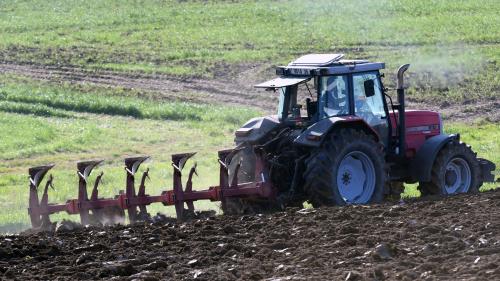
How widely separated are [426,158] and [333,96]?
5.76 feet

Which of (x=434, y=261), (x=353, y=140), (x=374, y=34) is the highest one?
(x=374, y=34)

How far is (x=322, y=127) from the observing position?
14562 mm

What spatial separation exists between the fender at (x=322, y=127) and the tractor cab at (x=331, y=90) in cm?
25

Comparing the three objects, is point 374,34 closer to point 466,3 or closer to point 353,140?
point 466,3

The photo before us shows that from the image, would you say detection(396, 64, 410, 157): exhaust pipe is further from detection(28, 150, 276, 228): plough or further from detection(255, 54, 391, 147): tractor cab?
detection(28, 150, 276, 228): plough

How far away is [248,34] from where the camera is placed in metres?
42.5

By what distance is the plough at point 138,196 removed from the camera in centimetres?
1487

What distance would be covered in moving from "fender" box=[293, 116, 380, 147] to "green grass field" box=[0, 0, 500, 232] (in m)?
3.76

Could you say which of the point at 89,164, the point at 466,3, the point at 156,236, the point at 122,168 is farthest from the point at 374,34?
the point at 156,236

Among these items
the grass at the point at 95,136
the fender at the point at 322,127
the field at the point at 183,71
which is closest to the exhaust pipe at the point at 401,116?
the fender at the point at 322,127

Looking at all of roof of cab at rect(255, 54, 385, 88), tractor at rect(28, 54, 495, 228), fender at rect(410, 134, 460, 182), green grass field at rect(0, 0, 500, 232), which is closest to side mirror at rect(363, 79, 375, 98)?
tractor at rect(28, 54, 495, 228)

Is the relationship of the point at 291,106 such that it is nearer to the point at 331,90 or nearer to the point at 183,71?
the point at 331,90

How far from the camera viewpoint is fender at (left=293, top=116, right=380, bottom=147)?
14398mm

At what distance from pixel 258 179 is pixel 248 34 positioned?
28.0m
